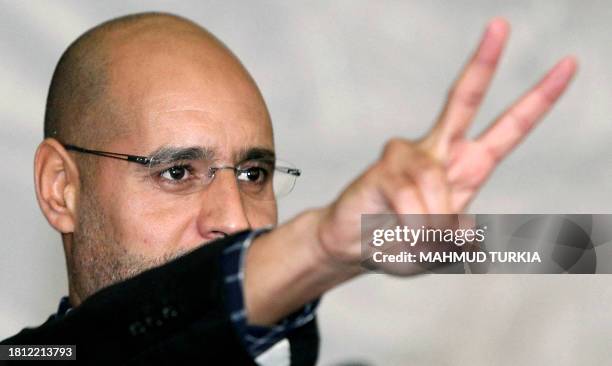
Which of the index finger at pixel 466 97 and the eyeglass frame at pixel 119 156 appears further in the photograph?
the eyeglass frame at pixel 119 156

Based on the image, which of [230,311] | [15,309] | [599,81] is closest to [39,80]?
[15,309]

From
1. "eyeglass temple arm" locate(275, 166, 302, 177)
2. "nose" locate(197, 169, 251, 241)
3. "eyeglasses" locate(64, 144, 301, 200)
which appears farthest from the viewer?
"eyeglass temple arm" locate(275, 166, 302, 177)

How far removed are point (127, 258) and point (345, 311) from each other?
1.39 meters

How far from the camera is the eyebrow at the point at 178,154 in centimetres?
221

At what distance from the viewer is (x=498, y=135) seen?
127 cm

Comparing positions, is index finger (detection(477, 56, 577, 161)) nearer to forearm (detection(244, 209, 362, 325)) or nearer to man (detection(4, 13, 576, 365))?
man (detection(4, 13, 576, 365))

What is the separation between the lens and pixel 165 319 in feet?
4.54

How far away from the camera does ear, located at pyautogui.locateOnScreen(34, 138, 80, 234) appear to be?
7.94ft

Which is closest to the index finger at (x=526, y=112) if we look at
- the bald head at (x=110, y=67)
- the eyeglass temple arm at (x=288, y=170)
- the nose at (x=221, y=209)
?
the nose at (x=221, y=209)

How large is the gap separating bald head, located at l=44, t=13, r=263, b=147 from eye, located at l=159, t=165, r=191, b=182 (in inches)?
6.0

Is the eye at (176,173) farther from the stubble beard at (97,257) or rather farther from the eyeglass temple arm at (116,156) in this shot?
the stubble beard at (97,257)

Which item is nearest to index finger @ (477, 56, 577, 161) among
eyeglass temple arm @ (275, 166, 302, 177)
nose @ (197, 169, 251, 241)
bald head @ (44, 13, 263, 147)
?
nose @ (197, 169, 251, 241)

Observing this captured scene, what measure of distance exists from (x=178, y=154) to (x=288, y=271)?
0.99 m

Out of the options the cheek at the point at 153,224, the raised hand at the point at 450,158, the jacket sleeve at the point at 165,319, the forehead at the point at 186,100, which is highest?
the forehead at the point at 186,100
